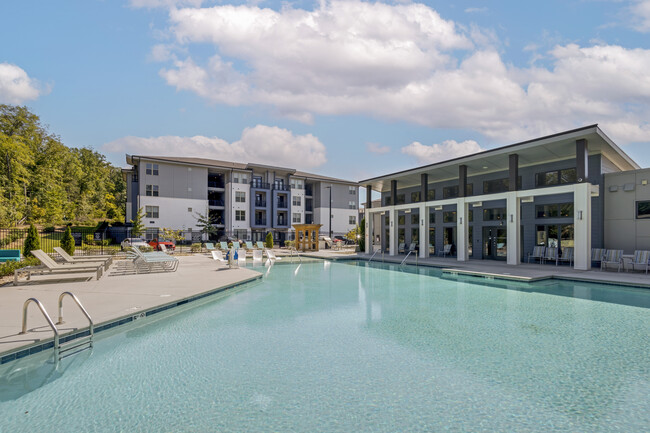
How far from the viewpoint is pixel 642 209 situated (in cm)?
1528

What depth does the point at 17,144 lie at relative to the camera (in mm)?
30984

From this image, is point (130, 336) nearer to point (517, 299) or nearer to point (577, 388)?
point (577, 388)

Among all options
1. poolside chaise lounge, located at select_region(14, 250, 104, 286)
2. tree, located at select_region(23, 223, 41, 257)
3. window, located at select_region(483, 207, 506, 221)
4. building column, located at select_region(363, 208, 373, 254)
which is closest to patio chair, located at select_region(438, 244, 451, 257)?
window, located at select_region(483, 207, 506, 221)

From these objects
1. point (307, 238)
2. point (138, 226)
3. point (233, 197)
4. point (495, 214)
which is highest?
point (233, 197)

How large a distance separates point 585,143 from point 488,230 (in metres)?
8.05

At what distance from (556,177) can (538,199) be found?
1.47 meters

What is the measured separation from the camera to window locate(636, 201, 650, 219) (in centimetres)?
1516

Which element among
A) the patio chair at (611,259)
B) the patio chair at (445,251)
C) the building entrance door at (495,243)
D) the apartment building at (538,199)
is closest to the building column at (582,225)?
the apartment building at (538,199)

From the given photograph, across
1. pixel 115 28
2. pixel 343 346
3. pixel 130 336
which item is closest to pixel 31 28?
pixel 115 28

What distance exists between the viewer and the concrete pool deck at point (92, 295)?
5629 millimetres

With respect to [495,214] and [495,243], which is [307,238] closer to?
[495,243]

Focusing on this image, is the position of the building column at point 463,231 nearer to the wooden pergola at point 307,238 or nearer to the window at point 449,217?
the window at point 449,217

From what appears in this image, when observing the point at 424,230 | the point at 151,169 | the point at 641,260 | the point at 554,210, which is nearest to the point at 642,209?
the point at 641,260

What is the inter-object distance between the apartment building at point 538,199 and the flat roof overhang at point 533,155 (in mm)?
37
